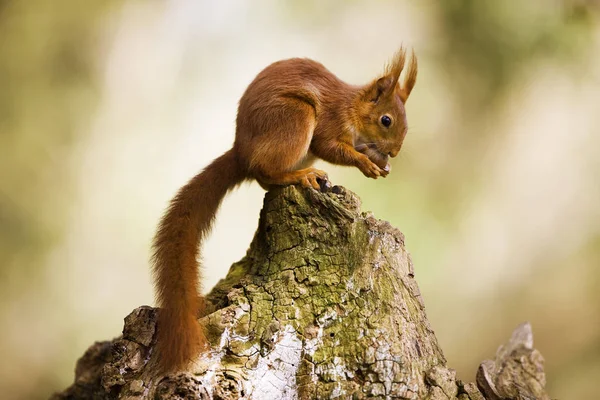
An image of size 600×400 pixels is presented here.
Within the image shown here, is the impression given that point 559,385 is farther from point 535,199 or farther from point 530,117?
point 530,117

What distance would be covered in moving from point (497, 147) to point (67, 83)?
2.58 metres

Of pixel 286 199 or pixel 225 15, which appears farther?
pixel 225 15

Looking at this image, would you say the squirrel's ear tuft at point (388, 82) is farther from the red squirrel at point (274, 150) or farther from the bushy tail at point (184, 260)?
the bushy tail at point (184, 260)

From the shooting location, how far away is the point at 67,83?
3811 millimetres

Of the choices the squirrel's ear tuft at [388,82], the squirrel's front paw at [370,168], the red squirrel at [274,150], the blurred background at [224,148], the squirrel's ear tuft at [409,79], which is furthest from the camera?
the blurred background at [224,148]

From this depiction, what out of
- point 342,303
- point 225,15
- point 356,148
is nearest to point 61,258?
point 225,15

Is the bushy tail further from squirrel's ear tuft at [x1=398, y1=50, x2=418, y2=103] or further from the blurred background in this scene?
the blurred background

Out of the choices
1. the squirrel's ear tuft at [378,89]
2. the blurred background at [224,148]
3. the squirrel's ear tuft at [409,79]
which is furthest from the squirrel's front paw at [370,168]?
the blurred background at [224,148]

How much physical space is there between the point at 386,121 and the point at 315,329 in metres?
1.05

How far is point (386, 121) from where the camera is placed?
2676 millimetres

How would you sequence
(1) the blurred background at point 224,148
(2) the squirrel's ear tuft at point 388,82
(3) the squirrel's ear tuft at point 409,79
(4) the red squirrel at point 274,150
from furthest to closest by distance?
(1) the blurred background at point 224,148
(3) the squirrel's ear tuft at point 409,79
(2) the squirrel's ear tuft at point 388,82
(4) the red squirrel at point 274,150

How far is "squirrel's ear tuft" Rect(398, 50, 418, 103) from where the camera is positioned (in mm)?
2801

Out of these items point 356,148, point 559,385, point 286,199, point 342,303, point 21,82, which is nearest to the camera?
point 342,303

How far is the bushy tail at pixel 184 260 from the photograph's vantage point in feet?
6.21
